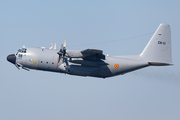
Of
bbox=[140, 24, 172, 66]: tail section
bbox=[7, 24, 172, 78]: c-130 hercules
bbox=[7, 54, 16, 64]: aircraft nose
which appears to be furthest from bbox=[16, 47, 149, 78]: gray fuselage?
bbox=[140, 24, 172, 66]: tail section

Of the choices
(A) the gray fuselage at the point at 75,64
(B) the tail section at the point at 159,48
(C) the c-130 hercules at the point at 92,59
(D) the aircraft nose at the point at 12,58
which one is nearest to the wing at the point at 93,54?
(C) the c-130 hercules at the point at 92,59

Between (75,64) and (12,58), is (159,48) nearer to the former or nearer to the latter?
(75,64)

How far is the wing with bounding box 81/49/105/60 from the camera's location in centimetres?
1831

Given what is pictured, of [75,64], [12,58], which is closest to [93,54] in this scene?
[75,64]

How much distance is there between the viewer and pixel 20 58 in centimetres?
2008

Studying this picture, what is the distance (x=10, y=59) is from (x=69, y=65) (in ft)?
16.3

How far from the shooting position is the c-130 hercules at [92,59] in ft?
63.6

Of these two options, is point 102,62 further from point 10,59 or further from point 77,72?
point 10,59

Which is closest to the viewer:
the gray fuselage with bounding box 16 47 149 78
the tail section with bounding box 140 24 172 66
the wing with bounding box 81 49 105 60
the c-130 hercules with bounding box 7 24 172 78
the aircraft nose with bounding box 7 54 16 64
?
the wing with bounding box 81 49 105 60

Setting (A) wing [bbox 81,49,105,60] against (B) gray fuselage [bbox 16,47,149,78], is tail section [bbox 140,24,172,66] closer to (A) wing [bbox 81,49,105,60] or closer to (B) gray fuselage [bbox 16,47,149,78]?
(B) gray fuselage [bbox 16,47,149,78]

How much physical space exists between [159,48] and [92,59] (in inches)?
234

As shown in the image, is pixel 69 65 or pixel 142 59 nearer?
pixel 69 65

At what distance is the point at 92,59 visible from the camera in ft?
64.0

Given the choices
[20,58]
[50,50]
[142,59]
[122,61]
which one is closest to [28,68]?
[20,58]
